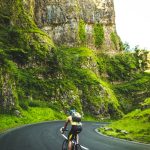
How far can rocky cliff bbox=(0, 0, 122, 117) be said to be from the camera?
69750 mm

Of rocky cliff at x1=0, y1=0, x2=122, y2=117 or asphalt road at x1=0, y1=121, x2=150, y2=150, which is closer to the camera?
asphalt road at x1=0, y1=121, x2=150, y2=150

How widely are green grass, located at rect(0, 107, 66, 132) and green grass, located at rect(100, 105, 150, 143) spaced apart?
12.9m

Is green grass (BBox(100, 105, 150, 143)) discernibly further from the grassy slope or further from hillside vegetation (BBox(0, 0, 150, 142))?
the grassy slope

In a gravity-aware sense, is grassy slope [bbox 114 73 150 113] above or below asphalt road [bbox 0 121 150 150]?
below

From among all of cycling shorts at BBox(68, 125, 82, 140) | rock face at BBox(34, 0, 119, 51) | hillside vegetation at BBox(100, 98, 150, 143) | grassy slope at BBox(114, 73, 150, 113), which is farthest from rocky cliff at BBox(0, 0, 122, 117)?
cycling shorts at BBox(68, 125, 82, 140)

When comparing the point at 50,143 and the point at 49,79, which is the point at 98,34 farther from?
the point at 50,143

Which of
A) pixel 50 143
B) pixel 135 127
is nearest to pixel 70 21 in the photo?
pixel 135 127

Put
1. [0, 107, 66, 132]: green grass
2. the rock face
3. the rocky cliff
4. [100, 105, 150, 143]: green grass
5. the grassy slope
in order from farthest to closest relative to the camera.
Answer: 1. the rock face
2. the grassy slope
3. the rocky cliff
4. [0, 107, 66, 132]: green grass
5. [100, 105, 150, 143]: green grass

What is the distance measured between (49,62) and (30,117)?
2460 cm

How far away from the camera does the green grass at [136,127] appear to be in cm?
3196

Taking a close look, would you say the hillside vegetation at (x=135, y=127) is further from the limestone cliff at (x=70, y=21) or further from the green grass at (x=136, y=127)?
the limestone cliff at (x=70, y=21)

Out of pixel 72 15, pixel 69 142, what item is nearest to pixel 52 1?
pixel 72 15

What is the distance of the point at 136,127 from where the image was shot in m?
36.8

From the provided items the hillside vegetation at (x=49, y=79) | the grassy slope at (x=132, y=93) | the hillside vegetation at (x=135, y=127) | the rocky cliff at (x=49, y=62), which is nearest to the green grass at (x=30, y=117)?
the hillside vegetation at (x=49, y=79)
